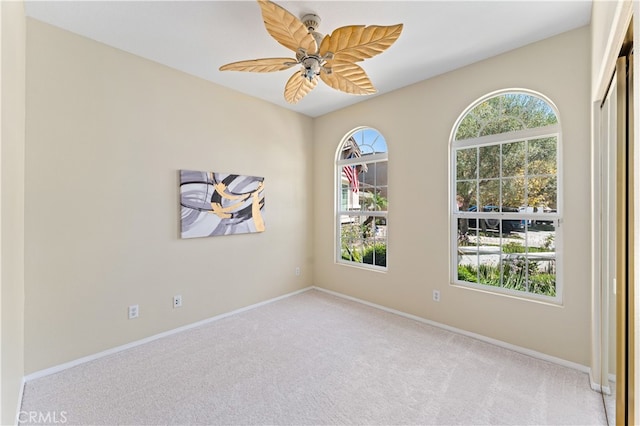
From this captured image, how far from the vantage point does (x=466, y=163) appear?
2.97 m

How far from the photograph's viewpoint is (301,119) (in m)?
4.29

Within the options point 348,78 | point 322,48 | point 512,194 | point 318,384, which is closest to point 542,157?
point 512,194

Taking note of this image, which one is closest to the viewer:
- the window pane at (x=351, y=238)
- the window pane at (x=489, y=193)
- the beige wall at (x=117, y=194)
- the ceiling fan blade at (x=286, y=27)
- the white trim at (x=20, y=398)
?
the ceiling fan blade at (x=286, y=27)

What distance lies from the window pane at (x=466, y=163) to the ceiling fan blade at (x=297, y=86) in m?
1.72

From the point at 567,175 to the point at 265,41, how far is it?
2765 mm

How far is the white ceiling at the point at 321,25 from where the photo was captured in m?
2.01

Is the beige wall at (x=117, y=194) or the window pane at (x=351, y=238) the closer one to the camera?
the beige wall at (x=117, y=194)

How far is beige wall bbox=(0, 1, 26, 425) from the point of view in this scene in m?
1.31

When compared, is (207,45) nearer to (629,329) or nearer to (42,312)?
(42,312)

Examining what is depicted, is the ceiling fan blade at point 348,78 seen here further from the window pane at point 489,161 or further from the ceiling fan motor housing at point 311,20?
the window pane at point 489,161

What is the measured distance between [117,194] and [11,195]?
1.00 metres

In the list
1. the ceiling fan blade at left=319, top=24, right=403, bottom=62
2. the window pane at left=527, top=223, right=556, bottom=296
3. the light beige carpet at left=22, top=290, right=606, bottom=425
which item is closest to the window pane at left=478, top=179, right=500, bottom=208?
the window pane at left=527, top=223, right=556, bottom=296

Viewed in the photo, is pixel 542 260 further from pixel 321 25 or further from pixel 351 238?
pixel 321 25

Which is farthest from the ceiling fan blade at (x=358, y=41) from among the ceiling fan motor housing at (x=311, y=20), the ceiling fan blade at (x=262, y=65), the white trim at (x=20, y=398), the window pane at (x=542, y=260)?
the white trim at (x=20, y=398)
